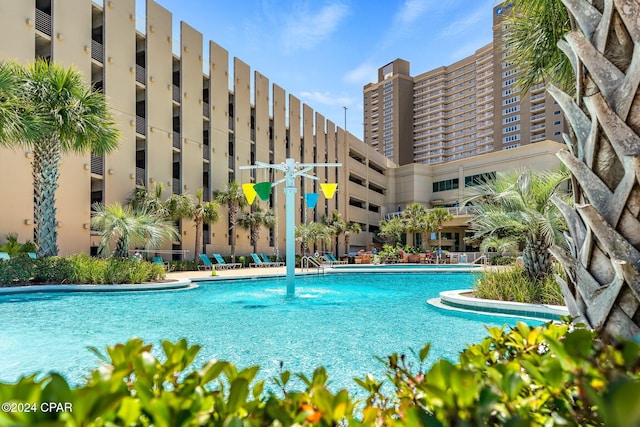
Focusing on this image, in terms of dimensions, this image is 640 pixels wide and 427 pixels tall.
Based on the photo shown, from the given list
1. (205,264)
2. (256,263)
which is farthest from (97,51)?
(256,263)

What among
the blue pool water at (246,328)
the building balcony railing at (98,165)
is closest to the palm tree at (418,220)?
the blue pool water at (246,328)

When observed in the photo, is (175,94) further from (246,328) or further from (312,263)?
(246,328)

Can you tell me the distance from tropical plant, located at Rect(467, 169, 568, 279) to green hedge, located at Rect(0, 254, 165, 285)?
37.0 ft

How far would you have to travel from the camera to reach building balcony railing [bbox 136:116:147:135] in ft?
70.4

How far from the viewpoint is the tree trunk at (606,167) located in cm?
179

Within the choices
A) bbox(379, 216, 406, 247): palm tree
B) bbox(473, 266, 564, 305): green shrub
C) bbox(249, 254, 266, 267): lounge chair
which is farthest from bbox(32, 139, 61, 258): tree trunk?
bbox(379, 216, 406, 247): palm tree

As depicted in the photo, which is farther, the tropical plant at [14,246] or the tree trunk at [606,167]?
the tropical plant at [14,246]

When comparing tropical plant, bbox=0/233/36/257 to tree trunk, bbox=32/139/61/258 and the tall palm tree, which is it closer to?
tree trunk, bbox=32/139/61/258

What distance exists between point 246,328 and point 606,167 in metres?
5.90

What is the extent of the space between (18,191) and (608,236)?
20.0 metres

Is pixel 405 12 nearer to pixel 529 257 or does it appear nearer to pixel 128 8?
pixel 529 257

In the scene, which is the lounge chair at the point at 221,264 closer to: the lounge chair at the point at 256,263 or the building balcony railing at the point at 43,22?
the lounge chair at the point at 256,263

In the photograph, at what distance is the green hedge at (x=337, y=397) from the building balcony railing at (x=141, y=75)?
24091 millimetres

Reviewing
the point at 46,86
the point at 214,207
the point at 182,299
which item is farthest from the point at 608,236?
the point at 214,207
